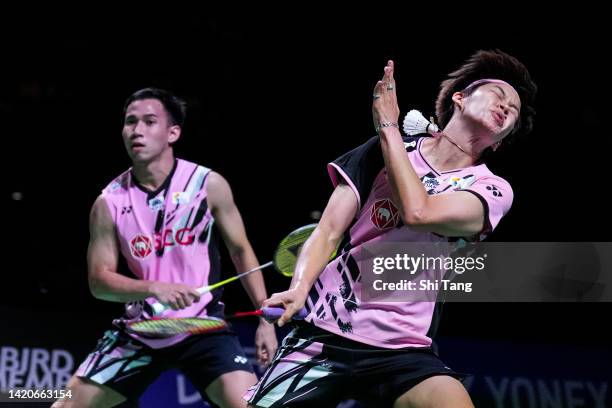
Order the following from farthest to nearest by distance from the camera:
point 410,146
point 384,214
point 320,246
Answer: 1. point 410,146
2. point 384,214
3. point 320,246

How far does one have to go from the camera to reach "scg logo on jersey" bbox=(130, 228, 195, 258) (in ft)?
13.6

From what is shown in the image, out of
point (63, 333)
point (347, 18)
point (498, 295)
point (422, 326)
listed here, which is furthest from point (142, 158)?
point (347, 18)

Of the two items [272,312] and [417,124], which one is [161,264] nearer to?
[417,124]

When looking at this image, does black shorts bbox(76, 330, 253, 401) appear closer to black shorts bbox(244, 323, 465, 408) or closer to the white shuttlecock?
black shorts bbox(244, 323, 465, 408)

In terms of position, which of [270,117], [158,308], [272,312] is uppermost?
[270,117]

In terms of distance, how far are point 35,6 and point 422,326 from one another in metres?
5.02

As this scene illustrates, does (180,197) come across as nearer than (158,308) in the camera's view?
No

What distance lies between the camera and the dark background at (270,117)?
5.79 meters

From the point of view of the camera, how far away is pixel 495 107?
9.98 ft

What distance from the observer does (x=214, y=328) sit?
3973 millimetres

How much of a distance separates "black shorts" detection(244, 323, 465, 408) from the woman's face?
778 mm

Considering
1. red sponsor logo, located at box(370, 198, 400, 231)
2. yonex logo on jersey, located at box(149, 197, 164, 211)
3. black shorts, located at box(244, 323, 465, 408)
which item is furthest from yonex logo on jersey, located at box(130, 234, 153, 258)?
red sponsor logo, located at box(370, 198, 400, 231)

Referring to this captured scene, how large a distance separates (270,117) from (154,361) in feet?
10.8

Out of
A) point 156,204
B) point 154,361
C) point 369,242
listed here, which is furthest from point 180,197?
point 369,242
